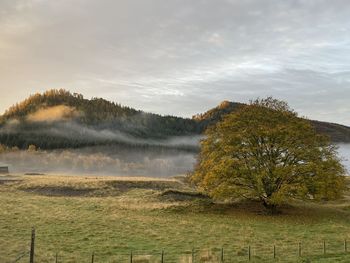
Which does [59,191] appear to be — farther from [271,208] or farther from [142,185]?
[271,208]

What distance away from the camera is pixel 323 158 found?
5316 cm

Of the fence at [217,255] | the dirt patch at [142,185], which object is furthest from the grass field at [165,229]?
the dirt patch at [142,185]

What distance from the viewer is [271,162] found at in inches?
2087

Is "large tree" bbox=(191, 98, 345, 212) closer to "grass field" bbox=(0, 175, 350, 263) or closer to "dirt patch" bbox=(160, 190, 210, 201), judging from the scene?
"grass field" bbox=(0, 175, 350, 263)

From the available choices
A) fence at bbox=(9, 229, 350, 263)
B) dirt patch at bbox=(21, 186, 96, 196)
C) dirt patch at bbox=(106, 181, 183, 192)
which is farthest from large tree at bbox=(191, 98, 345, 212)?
dirt patch at bbox=(106, 181, 183, 192)

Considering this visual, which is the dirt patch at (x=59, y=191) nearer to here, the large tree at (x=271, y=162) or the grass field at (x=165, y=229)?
the grass field at (x=165, y=229)

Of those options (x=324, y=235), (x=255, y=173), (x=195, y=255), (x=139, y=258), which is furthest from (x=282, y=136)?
(x=139, y=258)

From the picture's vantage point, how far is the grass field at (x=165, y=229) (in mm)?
31406

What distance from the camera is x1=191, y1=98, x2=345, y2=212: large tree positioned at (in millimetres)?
50562

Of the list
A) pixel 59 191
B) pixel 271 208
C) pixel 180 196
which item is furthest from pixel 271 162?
pixel 59 191

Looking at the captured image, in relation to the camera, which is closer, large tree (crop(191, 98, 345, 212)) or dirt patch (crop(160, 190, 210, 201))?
large tree (crop(191, 98, 345, 212))

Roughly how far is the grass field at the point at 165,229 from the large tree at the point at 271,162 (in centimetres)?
335

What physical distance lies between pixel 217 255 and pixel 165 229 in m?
12.4

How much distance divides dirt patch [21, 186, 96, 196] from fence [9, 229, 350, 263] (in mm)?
44793
